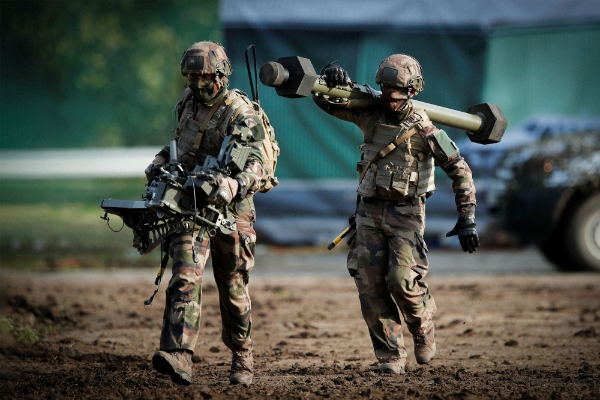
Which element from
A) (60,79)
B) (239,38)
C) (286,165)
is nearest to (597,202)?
(286,165)

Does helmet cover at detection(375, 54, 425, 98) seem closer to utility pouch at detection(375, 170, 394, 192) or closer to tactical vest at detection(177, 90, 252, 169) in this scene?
utility pouch at detection(375, 170, 394, 192)

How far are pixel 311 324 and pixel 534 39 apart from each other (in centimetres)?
643

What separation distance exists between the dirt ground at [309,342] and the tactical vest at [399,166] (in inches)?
48.4

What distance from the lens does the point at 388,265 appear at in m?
7.17

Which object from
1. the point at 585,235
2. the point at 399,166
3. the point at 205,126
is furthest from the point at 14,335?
the point at 585,235

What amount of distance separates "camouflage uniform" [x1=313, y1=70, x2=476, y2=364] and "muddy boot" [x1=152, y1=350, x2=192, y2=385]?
4.60 feet

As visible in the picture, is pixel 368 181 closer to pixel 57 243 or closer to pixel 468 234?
pixel 468 234

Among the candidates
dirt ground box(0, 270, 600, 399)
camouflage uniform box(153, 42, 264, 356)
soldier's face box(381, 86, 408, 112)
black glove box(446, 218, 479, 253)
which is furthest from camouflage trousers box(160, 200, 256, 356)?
black glove box(446, 218, 479, 253)

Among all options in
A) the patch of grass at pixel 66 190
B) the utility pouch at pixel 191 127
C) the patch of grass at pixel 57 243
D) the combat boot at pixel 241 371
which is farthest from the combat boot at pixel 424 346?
the patch of grass at pixel 66 190

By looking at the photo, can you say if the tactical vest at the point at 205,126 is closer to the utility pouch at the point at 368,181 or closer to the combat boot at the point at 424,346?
the utility pouch at the point at 368,181

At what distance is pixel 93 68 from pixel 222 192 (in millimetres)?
15873

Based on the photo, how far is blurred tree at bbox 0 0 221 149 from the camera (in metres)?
16.9

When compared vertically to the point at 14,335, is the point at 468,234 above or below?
above

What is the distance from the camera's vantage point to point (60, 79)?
62.1 ft
